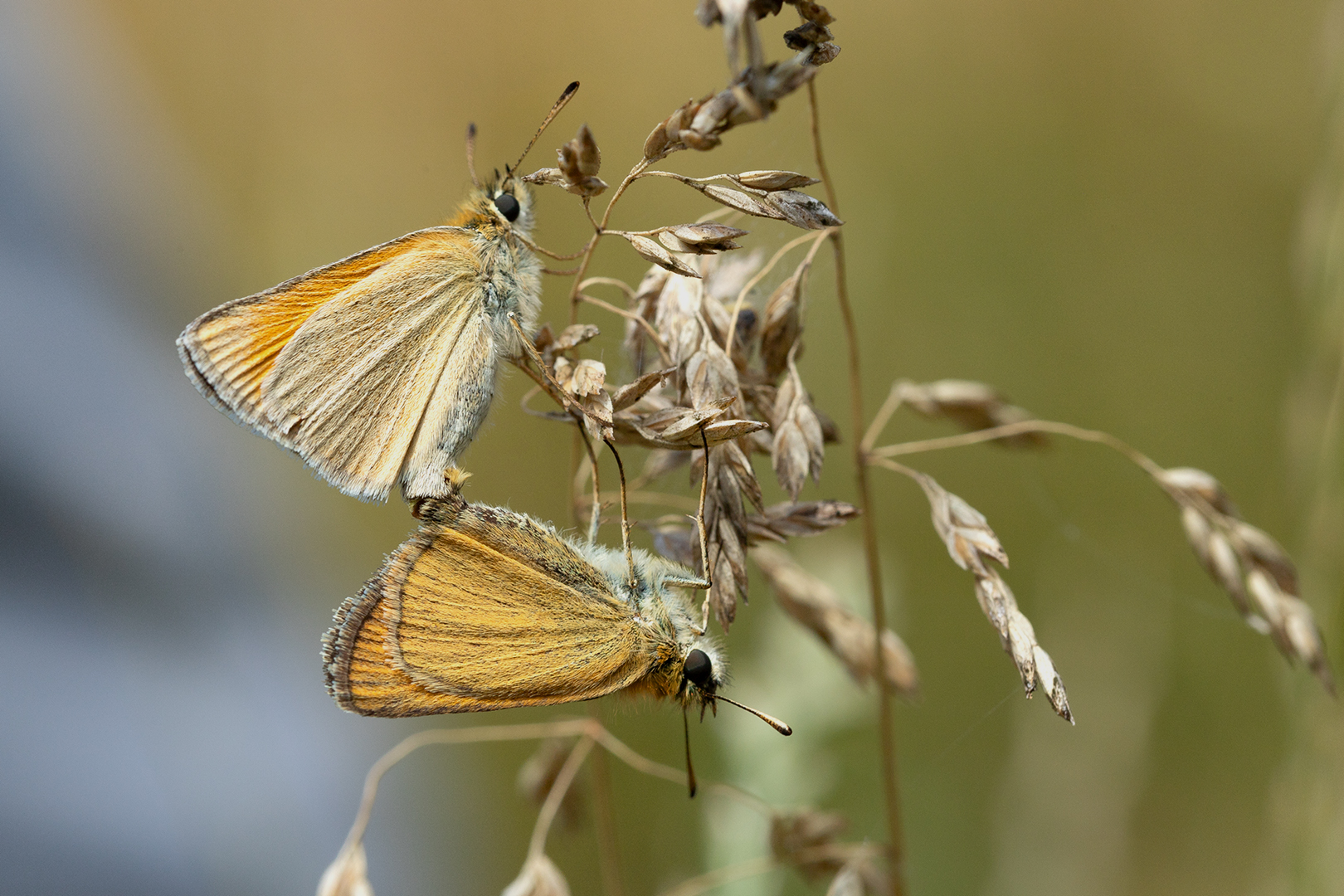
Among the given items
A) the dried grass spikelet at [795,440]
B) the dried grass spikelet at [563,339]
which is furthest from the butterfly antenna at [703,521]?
the dried grass spikelet at [563,339]

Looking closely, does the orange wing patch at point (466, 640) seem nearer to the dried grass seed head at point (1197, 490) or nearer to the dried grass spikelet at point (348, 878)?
the dried grass spikelet at point (348, 878)

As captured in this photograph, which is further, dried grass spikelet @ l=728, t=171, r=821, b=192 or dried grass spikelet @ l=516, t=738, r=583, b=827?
dried grass spikelet @ l=516, t=738, r=583, b=827

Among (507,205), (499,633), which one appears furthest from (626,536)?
(507,205)

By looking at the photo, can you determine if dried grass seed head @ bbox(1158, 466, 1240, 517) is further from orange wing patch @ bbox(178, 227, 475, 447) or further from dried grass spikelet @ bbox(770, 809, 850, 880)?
orange wing patch @ bbox(178, 227, 475, 447)

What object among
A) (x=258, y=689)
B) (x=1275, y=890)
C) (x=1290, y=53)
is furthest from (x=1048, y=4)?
(x=258, y=689)

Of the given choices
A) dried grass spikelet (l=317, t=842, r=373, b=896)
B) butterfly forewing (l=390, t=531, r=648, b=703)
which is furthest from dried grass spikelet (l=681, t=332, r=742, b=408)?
dried grass spikelet (l=317, t=842, r=373, b=896)

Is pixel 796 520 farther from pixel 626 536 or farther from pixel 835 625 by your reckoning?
pixel 835 625
